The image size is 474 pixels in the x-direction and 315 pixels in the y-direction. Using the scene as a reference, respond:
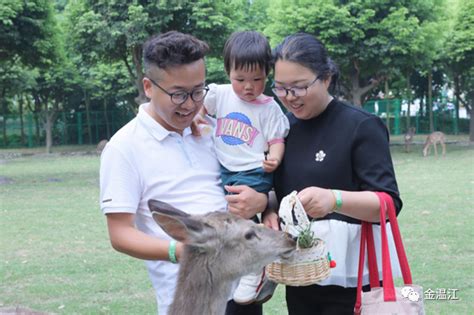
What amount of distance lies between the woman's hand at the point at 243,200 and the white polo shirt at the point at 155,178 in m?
0.08

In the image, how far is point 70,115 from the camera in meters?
35.5

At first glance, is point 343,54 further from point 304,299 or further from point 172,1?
point 304,299

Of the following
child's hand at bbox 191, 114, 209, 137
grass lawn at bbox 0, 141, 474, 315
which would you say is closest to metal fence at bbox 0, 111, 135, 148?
grass lawn at bbox 0, 141, 474, 315

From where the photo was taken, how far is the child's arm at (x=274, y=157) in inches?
132

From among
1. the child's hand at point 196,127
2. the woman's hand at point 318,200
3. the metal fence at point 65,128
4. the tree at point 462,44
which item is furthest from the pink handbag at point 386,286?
the metal fence at point 65,128

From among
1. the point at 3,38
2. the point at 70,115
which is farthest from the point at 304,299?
the point at 70,115

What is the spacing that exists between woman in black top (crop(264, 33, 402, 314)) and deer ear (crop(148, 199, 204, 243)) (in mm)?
522

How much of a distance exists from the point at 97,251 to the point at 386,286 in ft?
22.0

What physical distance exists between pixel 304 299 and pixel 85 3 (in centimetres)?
2024

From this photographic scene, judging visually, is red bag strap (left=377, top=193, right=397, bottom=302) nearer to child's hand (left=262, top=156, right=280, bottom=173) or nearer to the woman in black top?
the woman in black top

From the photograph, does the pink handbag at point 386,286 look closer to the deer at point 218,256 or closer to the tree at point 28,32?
the deer at point 218,256

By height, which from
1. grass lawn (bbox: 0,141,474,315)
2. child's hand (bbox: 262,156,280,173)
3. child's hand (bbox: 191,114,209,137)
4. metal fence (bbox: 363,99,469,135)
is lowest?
grass lawn (bbox: 0,141,474,315)

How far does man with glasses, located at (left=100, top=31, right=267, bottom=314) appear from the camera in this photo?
303cm

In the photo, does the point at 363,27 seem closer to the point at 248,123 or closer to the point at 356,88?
the point at 356,88
